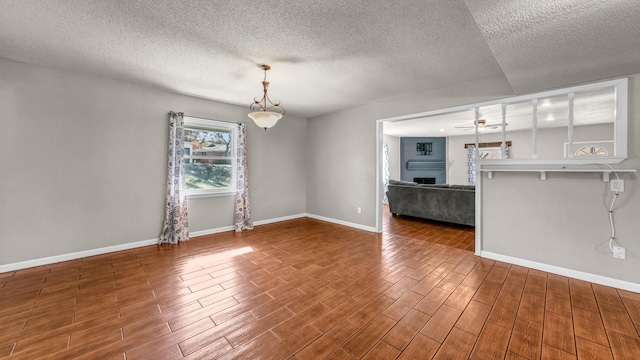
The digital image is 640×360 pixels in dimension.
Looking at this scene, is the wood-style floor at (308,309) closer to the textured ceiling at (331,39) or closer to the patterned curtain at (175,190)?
the patterned curtain at (175,190)

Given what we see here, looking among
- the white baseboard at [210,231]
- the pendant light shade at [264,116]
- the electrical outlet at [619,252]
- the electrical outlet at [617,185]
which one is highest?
the pendant light shade at [264,116]

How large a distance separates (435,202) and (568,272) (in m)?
2.63

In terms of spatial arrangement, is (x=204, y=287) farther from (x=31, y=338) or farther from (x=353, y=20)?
(x=353, y=20)

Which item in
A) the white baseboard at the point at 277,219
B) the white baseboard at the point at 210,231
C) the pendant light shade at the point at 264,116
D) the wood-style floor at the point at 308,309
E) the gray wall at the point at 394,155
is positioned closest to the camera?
the wood-style floor at the point at 308,309

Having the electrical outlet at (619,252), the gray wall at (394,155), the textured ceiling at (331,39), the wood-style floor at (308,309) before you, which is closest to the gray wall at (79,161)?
the textured ceiling at (331,39)

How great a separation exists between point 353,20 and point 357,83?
1570 millimetres

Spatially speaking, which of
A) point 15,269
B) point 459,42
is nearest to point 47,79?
point 15,269

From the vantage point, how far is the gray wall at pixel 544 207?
8.18 ft

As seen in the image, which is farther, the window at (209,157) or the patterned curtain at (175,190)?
the window at (209,157)

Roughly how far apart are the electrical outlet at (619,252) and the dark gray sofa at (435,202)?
7.33 feet

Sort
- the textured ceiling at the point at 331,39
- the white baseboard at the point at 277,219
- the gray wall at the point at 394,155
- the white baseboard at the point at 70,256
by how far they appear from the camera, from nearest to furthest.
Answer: the textured ceiling at the point at 331,39
the white baseboard at the point at 70,256
the white baseboard at the point at 277,219
the gray wall at the point at 394,155

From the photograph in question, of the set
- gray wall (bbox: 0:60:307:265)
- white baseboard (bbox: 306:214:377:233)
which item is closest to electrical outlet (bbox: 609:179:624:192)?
white baseboard (bbox: 306:214:377:233)

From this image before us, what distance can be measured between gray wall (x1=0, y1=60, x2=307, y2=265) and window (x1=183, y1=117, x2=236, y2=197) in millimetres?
229

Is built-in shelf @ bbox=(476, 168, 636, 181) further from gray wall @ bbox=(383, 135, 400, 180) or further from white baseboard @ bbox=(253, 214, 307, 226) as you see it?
gray wall @ bbox=(383, 135, 400, 180)
